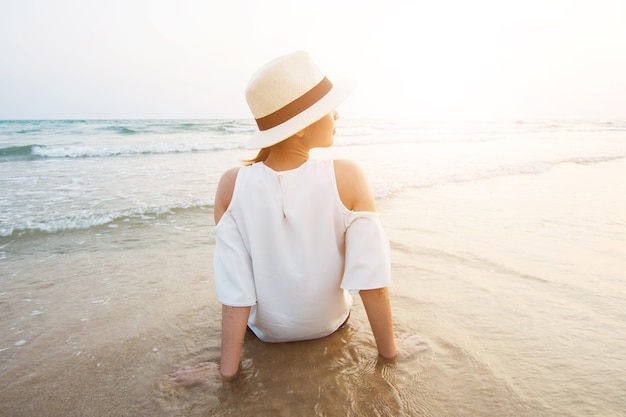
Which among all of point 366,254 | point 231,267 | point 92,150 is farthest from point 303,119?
point 92,150

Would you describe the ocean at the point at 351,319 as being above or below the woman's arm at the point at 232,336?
below

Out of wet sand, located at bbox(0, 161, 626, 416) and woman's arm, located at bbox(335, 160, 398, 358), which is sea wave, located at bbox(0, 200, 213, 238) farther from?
woman's arm, located at bbox(335, 160, 398, 358)

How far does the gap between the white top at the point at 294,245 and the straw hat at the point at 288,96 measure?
7.5 inches

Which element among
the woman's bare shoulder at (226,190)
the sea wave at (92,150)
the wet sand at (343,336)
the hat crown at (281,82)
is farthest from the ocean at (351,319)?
the sea wave at (92,150)

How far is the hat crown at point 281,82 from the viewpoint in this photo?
175 cm

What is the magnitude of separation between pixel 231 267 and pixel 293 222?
405 mm

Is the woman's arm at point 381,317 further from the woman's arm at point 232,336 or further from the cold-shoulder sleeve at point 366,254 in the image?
the woman's arm at point 232,336

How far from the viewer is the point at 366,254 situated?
1.85 metres

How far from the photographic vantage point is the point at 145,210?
5305 mm

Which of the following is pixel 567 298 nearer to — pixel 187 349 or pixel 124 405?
pixel 187 349

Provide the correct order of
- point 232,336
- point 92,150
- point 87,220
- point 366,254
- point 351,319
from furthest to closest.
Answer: point 92,150, point 87,220, point 351,319, point 232,336, point 366,254

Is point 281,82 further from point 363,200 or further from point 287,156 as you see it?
point 363,200

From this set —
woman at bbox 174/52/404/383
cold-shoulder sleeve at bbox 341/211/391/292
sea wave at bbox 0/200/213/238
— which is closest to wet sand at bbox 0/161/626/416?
woman at bbox 174/52/404/383

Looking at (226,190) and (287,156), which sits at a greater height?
(287,156)
